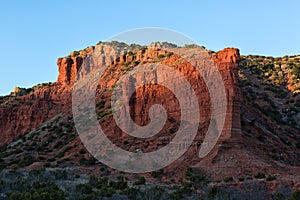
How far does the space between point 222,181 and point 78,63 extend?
4655cm

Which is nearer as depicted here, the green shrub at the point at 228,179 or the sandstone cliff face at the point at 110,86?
the green shrub at the point at 228,179

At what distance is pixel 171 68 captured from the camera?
171ft

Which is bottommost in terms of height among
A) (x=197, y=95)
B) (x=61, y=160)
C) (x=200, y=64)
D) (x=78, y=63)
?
(x=61, y=160)

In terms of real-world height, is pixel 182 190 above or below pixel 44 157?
below

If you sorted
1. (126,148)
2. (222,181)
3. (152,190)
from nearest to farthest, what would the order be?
1. (152,190)
2. (222,181)
3. (126,148)

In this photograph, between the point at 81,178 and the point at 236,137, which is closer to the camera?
the point at 81,178

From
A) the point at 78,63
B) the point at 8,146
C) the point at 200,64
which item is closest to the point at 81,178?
the point at 200,64

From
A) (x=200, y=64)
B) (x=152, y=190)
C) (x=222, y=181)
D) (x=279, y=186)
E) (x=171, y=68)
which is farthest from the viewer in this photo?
(x=171, y=68)

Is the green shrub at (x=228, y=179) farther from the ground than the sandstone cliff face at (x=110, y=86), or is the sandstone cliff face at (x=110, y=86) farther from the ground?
the sandstone cliff face at (x=110, y=86)

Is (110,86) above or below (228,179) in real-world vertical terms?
above

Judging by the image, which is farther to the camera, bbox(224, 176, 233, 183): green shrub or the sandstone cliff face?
the sandstone cliff face

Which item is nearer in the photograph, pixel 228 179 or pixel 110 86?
pixel 228 179

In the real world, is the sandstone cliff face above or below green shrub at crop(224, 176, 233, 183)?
above

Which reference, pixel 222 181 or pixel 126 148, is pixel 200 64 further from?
pixel 222 181
